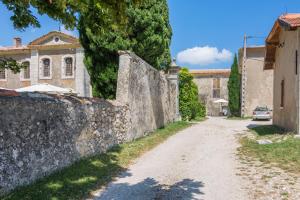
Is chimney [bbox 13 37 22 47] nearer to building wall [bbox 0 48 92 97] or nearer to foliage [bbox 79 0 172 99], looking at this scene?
building wall [bbox 0 48 92 97]

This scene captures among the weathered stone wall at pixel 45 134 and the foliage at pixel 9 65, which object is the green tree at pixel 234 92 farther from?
the foliage at pixel 9 65

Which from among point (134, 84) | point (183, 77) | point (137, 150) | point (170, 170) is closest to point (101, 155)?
point (137, 150)

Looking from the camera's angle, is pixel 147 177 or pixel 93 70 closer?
pixel 147 177

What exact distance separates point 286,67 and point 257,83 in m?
21.2

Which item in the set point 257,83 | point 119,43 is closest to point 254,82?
point 257,83

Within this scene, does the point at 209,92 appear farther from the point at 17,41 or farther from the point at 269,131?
the point at 269,131

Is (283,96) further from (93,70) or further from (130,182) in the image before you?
(130,182)

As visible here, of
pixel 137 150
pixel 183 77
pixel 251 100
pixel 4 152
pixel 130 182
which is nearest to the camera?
pixel 4 152

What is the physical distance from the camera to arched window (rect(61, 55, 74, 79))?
93.3 ft

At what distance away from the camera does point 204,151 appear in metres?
10.8

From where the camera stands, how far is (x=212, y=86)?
151ft

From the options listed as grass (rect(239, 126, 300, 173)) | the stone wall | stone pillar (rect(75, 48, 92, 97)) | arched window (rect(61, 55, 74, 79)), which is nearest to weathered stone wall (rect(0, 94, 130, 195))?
the stone wall

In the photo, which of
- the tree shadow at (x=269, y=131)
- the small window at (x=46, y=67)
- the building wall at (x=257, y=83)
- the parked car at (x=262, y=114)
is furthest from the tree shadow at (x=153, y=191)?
the building wall at (x=257, y=83)

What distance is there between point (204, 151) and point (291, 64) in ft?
20.4
